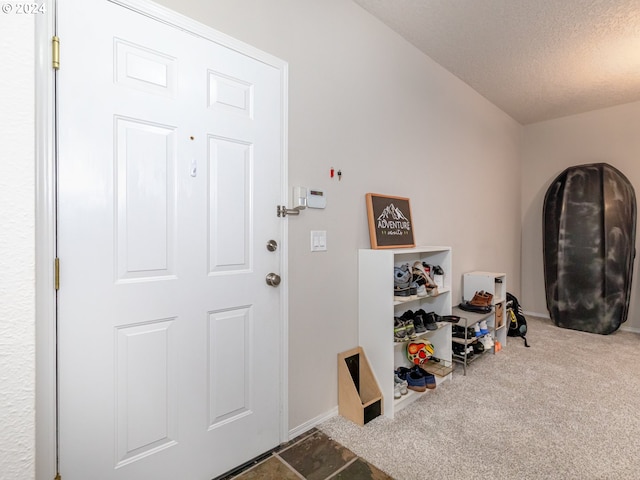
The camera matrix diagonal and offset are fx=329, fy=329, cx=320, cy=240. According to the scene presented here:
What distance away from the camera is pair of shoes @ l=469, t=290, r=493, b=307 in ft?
9.77

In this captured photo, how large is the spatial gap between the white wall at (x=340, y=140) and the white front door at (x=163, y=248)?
140 millimetres

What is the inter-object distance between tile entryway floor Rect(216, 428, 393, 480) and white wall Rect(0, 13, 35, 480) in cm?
119

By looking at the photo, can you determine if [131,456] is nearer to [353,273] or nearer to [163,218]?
[163,218]

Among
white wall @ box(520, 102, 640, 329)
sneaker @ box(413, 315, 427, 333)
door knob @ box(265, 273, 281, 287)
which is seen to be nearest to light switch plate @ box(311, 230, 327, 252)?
door knob @ box(265, 273, 281, 287)

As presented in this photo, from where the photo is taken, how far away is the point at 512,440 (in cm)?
177

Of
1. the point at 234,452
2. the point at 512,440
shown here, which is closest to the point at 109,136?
the point at 234,452

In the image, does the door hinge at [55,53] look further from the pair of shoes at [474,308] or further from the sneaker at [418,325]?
the pair of shoes at [474,308]

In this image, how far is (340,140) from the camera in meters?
2.06

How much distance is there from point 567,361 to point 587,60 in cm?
260

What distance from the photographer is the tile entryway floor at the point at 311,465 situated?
1531 mm

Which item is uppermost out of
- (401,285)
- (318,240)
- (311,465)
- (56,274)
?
(318,240)

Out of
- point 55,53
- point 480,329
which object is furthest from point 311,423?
point 55,53

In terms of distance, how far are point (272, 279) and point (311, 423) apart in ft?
3.00

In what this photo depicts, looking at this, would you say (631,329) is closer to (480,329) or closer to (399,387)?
(480,329)
